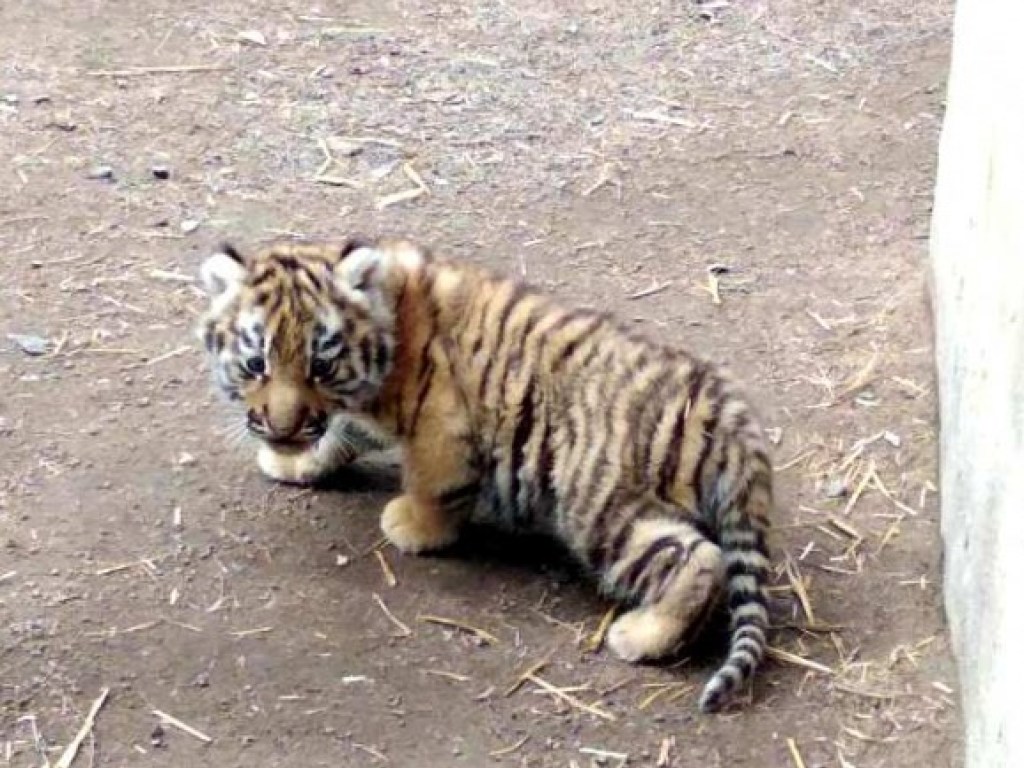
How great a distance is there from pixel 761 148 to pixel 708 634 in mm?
2934

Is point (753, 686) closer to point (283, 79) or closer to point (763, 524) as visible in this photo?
point (763, 524)

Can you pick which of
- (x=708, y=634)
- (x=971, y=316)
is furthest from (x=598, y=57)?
(x=708, y=634)

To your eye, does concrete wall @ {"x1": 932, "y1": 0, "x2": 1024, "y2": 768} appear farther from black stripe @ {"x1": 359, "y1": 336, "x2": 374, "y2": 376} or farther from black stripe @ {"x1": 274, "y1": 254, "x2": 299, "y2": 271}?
black stripe @ {"x1": 274, "y1": 254, "x2": 299, "y2": 271}

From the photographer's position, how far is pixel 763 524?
5059 mm

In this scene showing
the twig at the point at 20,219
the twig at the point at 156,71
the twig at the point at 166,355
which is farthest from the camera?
the twig at the point at 156,71

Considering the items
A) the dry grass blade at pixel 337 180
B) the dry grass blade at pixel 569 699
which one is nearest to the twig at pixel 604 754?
the dry grass blade at pixel 569 699

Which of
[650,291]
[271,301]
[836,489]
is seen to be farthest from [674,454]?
[650,291]

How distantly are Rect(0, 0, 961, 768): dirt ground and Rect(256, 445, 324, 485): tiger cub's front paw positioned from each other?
0.16ft

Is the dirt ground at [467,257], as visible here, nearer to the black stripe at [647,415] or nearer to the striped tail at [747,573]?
the striped tail at [747,573]

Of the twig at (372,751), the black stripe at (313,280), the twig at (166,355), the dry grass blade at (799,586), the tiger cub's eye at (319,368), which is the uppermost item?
the black stripe at (313,280)

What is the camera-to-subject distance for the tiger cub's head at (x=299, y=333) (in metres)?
5.09

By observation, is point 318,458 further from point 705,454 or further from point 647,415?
point 705,454

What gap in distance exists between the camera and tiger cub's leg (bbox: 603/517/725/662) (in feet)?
15.9

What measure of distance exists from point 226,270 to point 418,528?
886 mm
